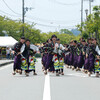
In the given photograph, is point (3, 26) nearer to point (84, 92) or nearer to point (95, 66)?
point (95, 66)

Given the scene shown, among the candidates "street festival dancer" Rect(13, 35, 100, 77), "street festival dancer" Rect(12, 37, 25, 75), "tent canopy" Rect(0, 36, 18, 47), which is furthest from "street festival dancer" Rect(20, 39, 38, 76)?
"tent canopy" Rect(0, 36, 18, 47)

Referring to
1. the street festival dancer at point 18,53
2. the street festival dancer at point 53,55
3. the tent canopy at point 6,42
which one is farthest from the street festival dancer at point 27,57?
the tent canopy at point 6,42

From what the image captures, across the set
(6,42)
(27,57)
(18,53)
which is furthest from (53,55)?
(6,42)

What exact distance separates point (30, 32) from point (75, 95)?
72.9 m

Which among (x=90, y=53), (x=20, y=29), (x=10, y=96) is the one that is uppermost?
(x=20, y=29)

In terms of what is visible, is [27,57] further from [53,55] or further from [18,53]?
[53,55]

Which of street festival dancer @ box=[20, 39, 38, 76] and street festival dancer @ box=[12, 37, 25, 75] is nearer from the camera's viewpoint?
street festival dancer @ box=[12, 37, 25, 75]

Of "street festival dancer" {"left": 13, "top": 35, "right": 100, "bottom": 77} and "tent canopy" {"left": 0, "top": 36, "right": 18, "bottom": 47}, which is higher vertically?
"tent canopy" {"left": 0, "top": 36, "right": 18, "bottom": 47}

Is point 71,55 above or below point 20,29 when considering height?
below

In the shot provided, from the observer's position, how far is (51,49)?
17016 millimetres

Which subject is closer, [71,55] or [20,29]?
[71,55]

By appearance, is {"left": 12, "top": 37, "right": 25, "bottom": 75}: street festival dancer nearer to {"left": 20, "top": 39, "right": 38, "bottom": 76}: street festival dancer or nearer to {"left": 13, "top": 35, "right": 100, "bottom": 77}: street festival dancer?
{"left": 13, "top": 35, "right": 100, "bottom": 77}: street festival dancer

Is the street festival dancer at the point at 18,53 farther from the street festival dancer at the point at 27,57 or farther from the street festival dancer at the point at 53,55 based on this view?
the street festival dancer at the point at 27,57

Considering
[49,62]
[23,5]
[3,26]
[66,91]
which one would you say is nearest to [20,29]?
[3,26]
